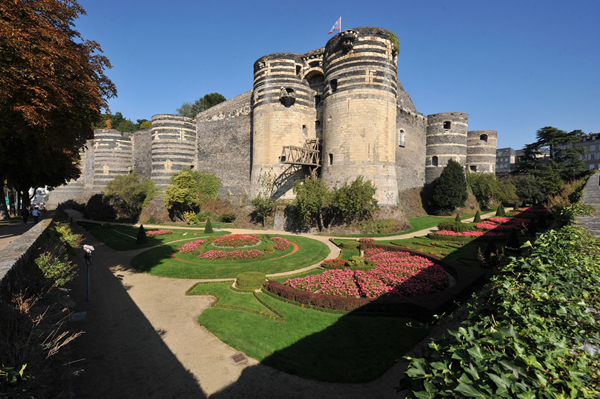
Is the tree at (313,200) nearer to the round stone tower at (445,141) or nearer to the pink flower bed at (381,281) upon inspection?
the pink flower bed at (381,281)

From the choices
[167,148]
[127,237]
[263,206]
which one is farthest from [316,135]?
[127,237]

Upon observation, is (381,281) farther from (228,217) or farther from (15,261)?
(228,217)

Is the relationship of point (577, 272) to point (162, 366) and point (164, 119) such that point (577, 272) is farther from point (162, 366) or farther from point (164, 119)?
point (164, 119)

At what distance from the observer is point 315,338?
8.16m

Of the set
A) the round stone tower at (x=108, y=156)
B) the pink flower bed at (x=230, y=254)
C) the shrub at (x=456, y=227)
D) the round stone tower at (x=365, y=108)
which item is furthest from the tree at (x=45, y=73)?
the round stone tower at (x=108, y=156)

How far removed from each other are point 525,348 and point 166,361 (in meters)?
7.82

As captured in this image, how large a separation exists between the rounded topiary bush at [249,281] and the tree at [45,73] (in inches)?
360

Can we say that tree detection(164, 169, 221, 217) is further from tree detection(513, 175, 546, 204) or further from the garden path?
tree detection(513, 175, 546, 204)

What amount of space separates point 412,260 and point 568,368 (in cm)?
1317

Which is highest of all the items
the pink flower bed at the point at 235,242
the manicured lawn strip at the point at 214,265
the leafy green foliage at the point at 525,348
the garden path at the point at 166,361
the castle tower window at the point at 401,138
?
the castle tower window at the point at 401,138

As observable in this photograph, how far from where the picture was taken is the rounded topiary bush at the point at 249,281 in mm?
12008

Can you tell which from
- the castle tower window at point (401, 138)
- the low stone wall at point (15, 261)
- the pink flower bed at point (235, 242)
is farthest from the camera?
the castle tower window at point (401, 138)

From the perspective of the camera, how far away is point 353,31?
24062 millimetres

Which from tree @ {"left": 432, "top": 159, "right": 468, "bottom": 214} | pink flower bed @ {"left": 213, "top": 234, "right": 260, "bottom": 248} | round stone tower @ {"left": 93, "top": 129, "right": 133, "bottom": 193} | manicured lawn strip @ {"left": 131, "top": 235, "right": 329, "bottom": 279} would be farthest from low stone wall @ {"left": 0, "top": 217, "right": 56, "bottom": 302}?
tree @ {"left": 432, "top": 159, "right": 468, "bottom": 214}
